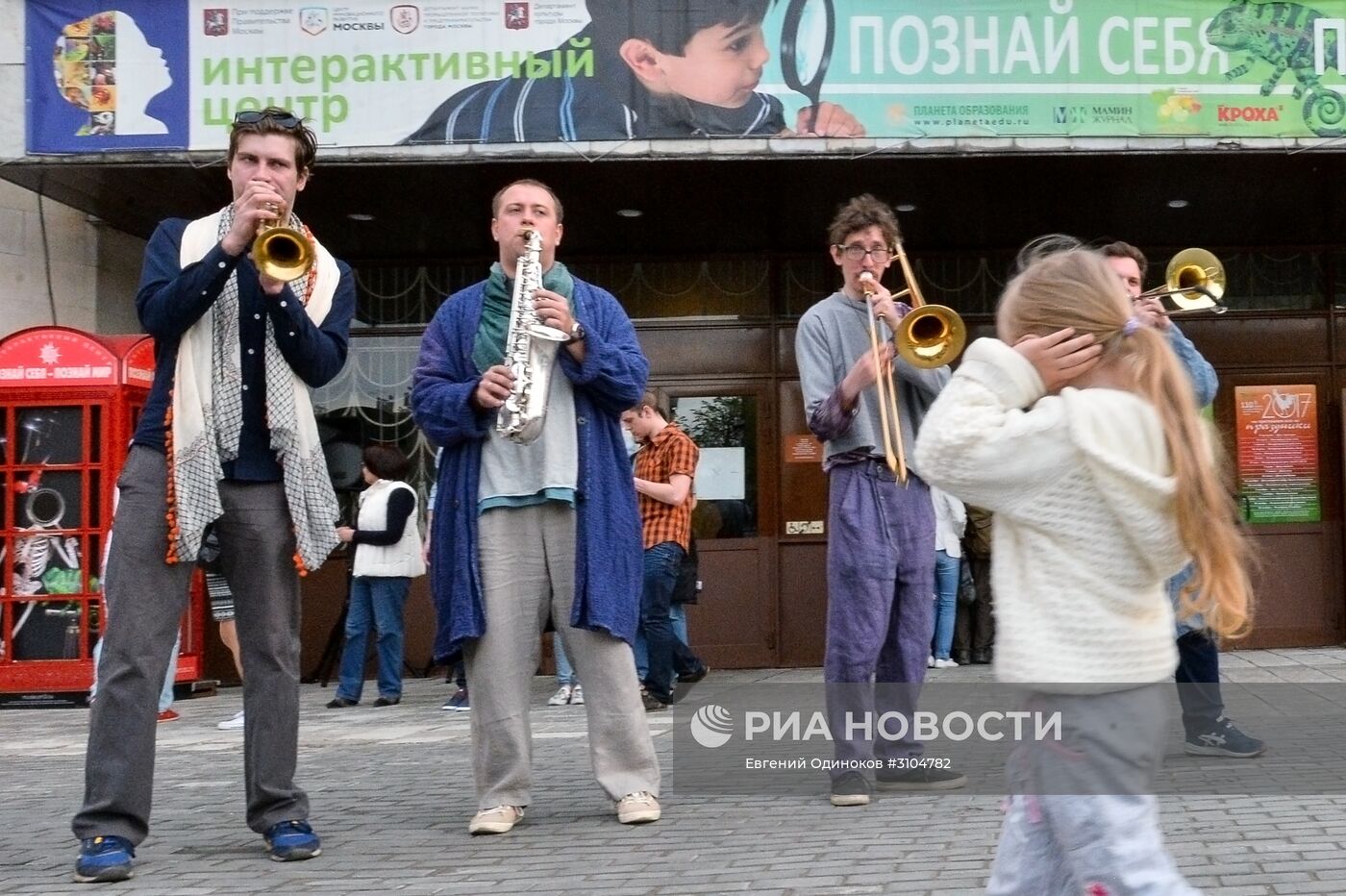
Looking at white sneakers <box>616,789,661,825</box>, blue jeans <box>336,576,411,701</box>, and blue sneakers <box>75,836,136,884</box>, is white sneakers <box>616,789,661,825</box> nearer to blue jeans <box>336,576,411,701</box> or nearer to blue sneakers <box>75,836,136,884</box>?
blue sneakers <box>75,836,136,884</box>

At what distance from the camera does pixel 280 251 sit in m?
4.34

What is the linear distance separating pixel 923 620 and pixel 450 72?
561 cm

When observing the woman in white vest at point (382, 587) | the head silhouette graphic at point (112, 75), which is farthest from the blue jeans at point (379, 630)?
the head silhouette graphic at point (112, 75)

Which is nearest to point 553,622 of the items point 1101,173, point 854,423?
point 854,423

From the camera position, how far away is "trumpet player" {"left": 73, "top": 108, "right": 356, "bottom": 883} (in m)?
4.32

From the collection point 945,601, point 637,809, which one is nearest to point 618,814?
point 637,809

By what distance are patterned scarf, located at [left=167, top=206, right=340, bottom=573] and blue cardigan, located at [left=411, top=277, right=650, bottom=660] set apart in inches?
17.1

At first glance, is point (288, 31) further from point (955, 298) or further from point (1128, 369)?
point (1128, 369)

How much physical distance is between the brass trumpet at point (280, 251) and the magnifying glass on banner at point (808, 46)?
5780 millimetres

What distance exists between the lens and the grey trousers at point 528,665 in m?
4.92

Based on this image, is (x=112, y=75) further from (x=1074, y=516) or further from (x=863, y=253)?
(x=1074, y=516)

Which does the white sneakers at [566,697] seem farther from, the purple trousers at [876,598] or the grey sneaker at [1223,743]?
the purple trousers at [876,598]

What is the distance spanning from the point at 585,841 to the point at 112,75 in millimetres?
6855

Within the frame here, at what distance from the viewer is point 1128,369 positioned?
2.92 meters
